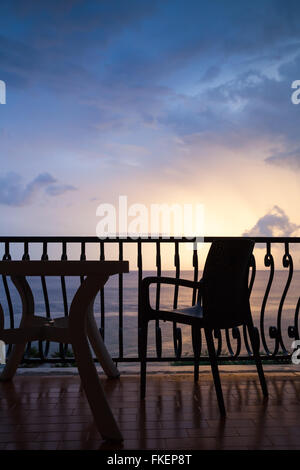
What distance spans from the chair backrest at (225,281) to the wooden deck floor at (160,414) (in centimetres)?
49

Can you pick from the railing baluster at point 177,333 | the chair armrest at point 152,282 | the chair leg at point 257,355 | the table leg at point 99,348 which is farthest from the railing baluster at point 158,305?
the chair leg at point 257,355

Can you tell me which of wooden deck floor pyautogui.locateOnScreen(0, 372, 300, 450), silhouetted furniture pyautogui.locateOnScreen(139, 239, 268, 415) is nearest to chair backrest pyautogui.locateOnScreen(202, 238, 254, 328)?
silhouetted furniture pyautogui.locateOnScreen(139, 239, 268, 415)

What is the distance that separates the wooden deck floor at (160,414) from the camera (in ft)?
6.07

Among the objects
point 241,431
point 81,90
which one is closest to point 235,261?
point 241,431

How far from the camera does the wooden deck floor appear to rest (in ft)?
6.07

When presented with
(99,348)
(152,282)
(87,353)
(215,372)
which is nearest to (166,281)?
(152,282)

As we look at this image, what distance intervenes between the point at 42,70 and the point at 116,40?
1.62 metres

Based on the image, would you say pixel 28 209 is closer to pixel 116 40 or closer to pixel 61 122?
pixel 61 122

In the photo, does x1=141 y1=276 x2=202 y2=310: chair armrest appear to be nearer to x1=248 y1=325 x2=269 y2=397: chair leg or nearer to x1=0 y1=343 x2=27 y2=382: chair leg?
x1=248 y1=325 x2=269 y2=397: chair leg

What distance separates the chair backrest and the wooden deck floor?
0.49m

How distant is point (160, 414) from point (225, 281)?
0.80 meters

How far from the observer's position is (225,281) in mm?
2334

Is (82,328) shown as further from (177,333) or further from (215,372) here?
(177,333)

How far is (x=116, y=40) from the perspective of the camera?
24.7 feet
